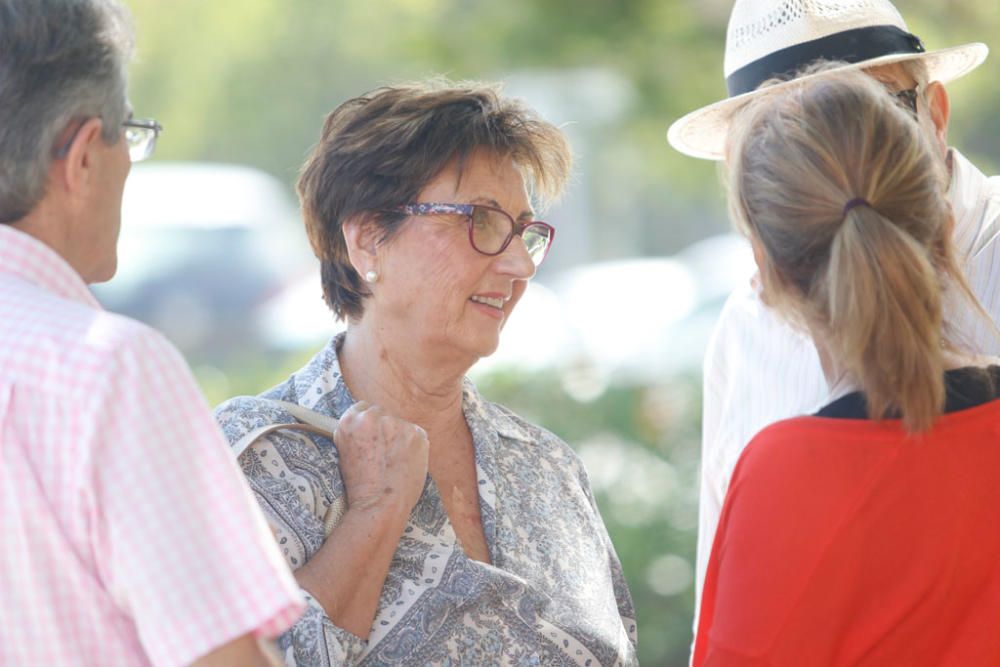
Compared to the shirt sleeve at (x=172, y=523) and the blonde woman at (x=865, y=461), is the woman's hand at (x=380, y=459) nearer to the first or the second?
the blonde woman at (x=865, y=461)

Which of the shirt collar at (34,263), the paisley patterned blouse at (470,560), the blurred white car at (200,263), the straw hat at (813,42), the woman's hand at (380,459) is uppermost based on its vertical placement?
the straw hat at (813,42)

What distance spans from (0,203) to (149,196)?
1256cm

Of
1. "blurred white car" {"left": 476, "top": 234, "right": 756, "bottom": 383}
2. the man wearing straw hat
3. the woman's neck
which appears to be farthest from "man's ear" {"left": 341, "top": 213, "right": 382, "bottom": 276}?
"blurred white car" {"left": 476, "top": 234, "right": 756, "bottom": 383}

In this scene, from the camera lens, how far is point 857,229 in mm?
1972

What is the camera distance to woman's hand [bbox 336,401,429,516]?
2514 millimetres

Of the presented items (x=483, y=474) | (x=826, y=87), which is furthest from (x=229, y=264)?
(x=826, y=87)

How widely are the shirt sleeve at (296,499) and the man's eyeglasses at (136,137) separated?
0.64 metres

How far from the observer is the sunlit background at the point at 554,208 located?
572 centimetres

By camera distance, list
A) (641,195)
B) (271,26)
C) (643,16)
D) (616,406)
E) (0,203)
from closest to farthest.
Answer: (0,203), (616,406), (643,16), (271,26), (641,195)

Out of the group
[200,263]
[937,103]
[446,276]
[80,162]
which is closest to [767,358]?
[937,103]

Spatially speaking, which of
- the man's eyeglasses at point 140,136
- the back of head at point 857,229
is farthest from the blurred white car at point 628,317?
the man's eyeglasses at point 140,136

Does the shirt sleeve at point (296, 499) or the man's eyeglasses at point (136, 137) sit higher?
the man's eyeglasses at point (136, 137)

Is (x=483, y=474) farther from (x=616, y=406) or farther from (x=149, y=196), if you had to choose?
(x=149, y=196)

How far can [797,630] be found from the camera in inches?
77.2
